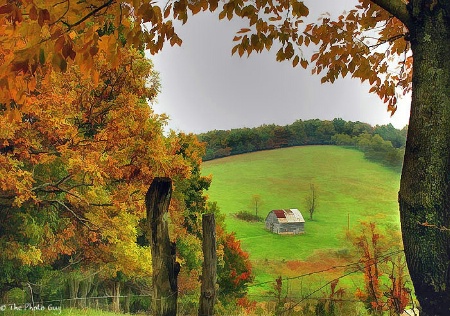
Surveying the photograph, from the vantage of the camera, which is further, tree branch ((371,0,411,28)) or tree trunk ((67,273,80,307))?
tree trunk ((67,273,80,307))

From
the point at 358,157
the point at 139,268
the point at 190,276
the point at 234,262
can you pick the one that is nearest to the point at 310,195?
the point at 358,157

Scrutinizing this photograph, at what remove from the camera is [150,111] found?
1095 cm

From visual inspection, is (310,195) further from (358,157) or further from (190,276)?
(190,276)

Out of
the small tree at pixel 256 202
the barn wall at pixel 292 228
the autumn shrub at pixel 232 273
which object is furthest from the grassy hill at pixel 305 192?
the autumn shrub at pixel 232 273

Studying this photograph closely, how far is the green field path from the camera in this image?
35844 mm

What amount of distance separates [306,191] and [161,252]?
38142 mm

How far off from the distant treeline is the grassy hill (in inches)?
30.7

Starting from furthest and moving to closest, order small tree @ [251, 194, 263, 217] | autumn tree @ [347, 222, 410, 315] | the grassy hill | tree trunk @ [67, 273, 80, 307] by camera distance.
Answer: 1. small tree @ [251, 194, 263, 217]
2. the grassy hill
3. tree trunk @ [67, 273, 80, 307]
4. autumn tree @ [347, 222, 410, 315]

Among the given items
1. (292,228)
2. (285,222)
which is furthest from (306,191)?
(285,222)

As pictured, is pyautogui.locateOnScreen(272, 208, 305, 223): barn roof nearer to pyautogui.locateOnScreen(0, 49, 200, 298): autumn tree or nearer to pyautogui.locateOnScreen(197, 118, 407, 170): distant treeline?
pyautogui.locateOnScreen(197, 118, 407, 170): distant treeline

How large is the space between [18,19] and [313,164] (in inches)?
1501

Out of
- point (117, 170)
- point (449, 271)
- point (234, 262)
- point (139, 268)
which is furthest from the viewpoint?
point (234, 262)

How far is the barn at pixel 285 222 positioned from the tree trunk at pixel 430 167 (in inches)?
1364

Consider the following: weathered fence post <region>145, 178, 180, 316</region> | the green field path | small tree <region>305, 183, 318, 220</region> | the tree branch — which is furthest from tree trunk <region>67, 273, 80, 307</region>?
small tree <region>305, 183, 318, 220</region>
